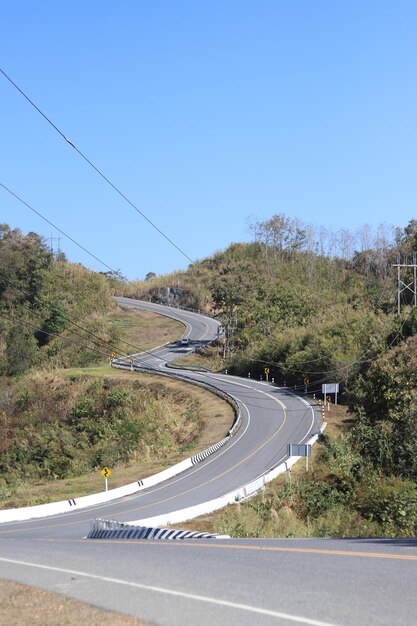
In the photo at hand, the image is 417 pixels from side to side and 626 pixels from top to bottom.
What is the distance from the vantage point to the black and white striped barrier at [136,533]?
18281 millimetres

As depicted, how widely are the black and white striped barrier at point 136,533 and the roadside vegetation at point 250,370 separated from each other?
175 inches

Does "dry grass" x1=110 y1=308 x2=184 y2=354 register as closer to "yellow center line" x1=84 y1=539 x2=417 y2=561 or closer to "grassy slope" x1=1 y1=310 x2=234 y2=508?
"grassy slope" x1=1 y1=310 x2=234 y2=508

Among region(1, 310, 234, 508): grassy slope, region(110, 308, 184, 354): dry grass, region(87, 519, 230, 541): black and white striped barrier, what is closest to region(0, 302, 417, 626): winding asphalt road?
region(87, 519, 230, 541): black and white striped barrier

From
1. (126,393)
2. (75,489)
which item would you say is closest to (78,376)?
(126,393)

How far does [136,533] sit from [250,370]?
59712 mm

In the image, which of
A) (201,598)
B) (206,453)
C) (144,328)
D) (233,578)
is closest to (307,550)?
(233,578)

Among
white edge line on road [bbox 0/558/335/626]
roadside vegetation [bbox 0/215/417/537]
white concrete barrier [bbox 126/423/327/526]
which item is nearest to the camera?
white edge line on road [bbox 0/558/335/626]

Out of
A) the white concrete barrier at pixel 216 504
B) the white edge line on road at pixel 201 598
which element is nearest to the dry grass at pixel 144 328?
the white concrete barrier at pixel 216 504

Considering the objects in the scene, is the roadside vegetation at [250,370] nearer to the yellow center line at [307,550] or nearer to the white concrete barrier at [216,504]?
the white concrete barrier at [216,504]

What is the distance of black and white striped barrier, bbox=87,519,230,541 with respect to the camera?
1828 centimetres

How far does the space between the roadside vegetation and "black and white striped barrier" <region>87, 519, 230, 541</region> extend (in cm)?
445

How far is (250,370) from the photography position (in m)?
78.9

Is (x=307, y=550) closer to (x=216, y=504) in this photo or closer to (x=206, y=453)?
(x=216, y=504)

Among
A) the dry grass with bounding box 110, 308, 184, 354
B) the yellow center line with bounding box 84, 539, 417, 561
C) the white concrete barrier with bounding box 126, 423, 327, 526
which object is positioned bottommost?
the white concrete barrier with bounding box 126, 423, 327, 526
